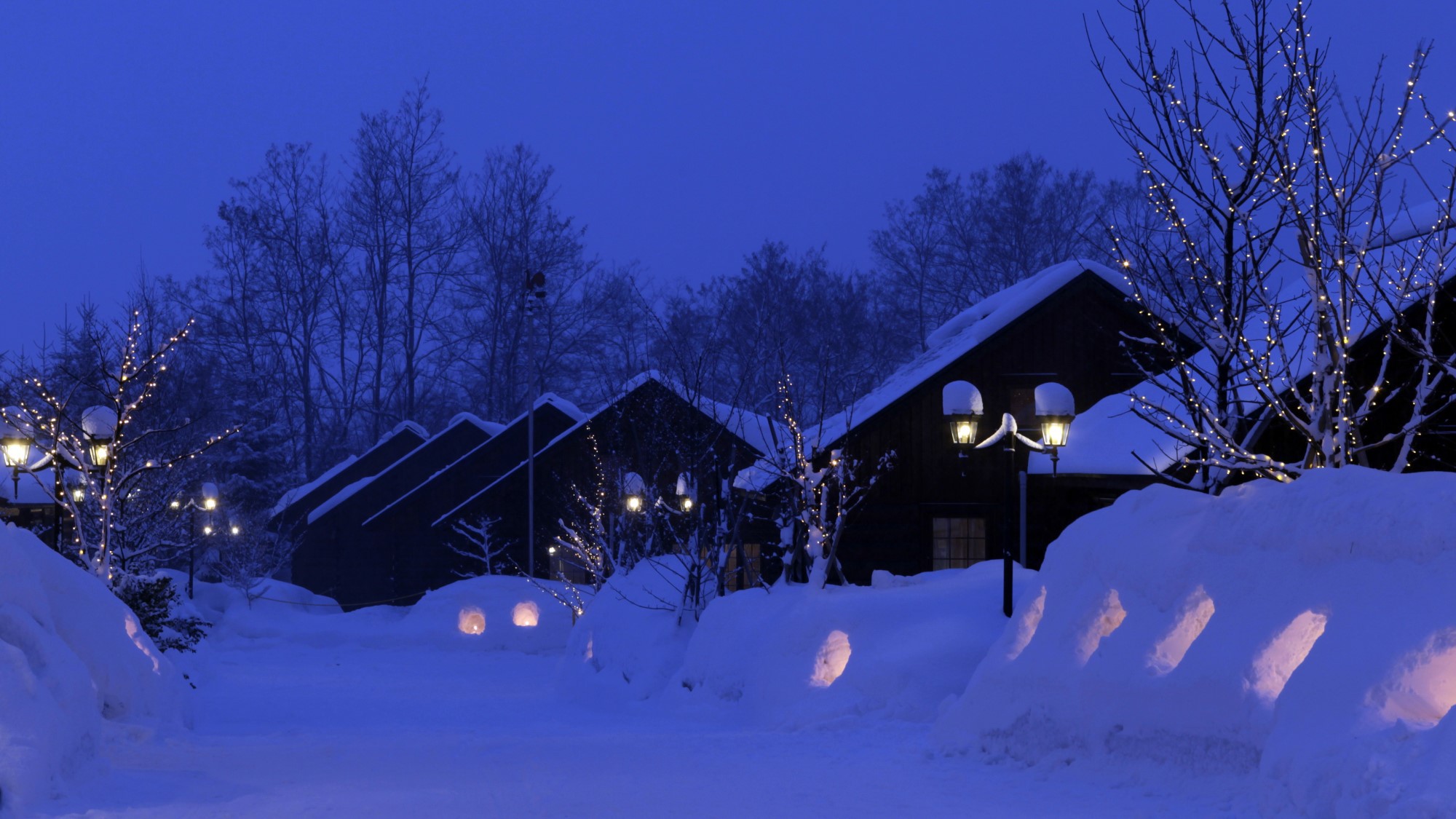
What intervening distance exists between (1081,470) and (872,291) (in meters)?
28.8

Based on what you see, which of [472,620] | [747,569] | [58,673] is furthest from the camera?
[472,620]

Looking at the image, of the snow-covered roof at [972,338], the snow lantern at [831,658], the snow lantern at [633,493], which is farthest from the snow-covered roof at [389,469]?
the snow lantern at [831,658]

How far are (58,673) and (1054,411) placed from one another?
31.1ft

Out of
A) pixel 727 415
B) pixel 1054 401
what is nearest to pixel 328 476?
pixel 727 415

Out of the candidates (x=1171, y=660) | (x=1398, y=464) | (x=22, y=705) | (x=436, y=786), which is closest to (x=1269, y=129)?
(x=1398, y=464)

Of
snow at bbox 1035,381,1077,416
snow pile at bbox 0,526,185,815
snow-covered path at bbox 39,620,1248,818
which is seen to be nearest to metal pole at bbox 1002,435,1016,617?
snow at bbox 1035,381,1077,416

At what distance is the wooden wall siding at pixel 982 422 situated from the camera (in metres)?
22.8

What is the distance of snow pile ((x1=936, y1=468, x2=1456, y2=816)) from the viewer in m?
5.59

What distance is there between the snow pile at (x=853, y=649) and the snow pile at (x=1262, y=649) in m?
1.69

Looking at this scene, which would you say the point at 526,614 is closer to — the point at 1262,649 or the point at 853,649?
the point at 853,649

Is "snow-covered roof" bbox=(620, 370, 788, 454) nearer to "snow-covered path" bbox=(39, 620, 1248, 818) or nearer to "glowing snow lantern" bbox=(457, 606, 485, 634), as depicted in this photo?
"glowing snow lantern" bbox=(457, 606, 485, 634)

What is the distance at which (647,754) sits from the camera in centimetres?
884

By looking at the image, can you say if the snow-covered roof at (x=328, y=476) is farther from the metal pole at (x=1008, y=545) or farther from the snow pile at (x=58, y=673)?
the metal pole at (x=1008, y=545)

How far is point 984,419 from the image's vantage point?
23.0m
